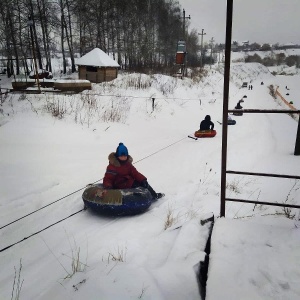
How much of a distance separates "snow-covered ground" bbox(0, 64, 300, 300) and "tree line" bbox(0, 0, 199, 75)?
1712 cm

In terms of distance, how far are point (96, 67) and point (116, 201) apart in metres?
17.6

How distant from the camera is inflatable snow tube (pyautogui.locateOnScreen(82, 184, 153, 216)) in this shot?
4.53 m

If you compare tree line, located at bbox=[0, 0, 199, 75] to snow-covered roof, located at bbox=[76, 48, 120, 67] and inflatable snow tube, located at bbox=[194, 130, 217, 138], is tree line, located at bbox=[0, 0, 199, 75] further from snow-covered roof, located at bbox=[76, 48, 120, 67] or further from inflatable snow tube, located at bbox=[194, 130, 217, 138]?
inflatable snow tube, located at bbox=[194, 130, 217, 138]

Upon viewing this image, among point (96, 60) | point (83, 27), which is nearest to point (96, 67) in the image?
point (96, 60)

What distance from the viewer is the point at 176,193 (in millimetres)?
5730

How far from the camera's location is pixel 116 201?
452cm

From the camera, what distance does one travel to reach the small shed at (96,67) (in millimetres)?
19820

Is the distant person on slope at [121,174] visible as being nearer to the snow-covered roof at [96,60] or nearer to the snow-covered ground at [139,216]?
the snow-covered ground at [139,216]

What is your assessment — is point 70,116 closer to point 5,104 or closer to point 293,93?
point 5,104

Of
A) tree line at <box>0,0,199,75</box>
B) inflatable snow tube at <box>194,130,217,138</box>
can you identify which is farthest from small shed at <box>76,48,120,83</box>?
inflatable snow tube at <box>194,130,217,138</box>

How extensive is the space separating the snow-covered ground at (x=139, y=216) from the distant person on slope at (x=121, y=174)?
0.60m

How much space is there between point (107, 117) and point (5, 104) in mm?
4698

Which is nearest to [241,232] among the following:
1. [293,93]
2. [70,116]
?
[70,116]

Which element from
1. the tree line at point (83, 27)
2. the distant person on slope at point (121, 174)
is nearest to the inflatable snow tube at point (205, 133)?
the distant person on slope at point (121, 174)
